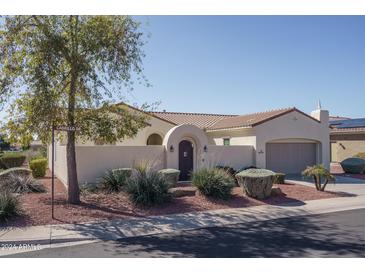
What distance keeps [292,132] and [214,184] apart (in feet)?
32.7

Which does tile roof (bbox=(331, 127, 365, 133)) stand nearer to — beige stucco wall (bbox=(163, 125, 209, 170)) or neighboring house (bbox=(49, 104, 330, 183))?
neighboring house (bbox=(49, 104, 330, 183))

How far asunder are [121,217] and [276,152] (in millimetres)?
12934

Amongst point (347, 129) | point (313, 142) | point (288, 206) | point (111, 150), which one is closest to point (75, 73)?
point (111, 150)

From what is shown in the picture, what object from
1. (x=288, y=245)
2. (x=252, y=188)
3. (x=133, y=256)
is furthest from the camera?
(x=252, y=188)

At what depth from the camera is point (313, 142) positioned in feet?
69.3

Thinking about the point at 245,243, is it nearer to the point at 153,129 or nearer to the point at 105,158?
the point at 105,158

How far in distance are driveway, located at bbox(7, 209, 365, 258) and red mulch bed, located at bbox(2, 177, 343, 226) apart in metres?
2.13

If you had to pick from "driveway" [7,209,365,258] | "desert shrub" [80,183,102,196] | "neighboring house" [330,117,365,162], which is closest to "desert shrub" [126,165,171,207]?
"desert shrub" [80,183,102,196]

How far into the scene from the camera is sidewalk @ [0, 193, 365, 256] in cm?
743

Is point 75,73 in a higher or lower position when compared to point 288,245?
higher

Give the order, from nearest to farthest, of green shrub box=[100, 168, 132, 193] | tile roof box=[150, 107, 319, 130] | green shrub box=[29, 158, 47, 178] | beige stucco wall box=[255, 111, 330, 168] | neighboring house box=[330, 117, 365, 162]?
green shrub box=[100, 168, 132, 193], beige stucco wall box=[255, 111, 330, 168], green shrub box=[29, 158, 47, 178], tile roof box=[150, 107, 319, 130], neighboring house box=[330, 117, 365, 162]

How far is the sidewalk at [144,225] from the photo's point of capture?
7430 millimetres

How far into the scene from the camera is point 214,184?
11805 mm

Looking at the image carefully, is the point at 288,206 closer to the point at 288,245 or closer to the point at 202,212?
the point at 202,212
